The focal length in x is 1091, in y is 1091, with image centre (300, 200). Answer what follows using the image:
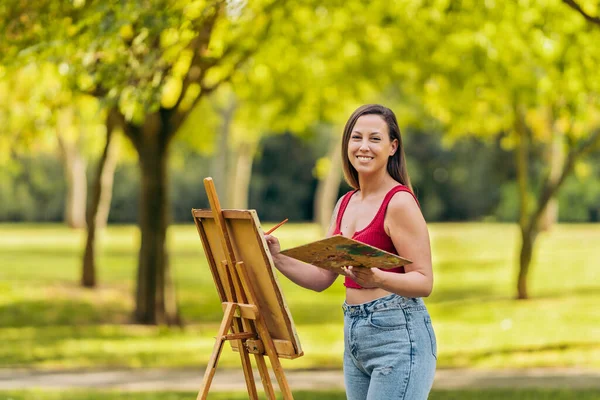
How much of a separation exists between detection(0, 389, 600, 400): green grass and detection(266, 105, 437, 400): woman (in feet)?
19.0

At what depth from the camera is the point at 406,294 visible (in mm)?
4090

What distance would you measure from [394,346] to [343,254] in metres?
0.51

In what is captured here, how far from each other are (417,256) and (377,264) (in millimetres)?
271

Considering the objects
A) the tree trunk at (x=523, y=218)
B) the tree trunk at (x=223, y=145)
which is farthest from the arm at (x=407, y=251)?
the tree trunk at (x=223, y=145)

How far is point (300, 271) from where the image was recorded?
14.6ft

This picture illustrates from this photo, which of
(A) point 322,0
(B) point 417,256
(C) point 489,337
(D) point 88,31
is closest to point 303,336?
(C) point 489,337

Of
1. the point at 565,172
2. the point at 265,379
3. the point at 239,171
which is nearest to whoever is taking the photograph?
the point at 265,379

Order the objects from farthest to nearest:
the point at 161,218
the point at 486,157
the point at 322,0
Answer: the point at 486,157
the point at 161,218
the point at 322,0

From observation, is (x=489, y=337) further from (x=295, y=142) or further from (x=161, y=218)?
(x=295, y=142)

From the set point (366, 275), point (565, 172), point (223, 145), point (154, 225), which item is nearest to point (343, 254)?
point (366, 275)

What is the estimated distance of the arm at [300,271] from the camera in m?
4.42

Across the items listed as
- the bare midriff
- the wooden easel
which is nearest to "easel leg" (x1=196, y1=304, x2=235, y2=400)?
the wooden easel

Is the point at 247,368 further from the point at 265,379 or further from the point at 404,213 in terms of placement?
the point at 404,213

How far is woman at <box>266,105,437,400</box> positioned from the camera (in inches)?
163
